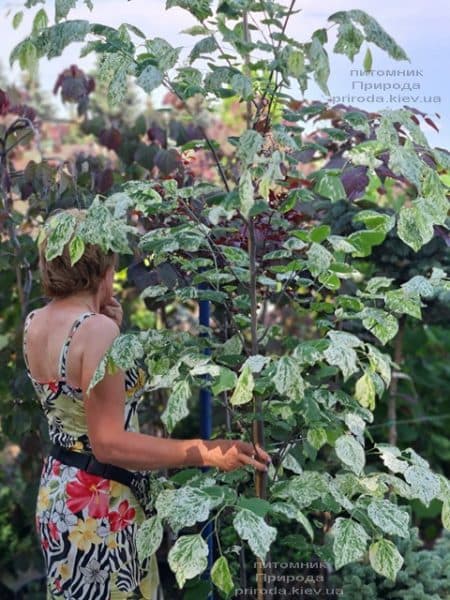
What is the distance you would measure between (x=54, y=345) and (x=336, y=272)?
1.92 feet

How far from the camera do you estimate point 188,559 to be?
1600mm

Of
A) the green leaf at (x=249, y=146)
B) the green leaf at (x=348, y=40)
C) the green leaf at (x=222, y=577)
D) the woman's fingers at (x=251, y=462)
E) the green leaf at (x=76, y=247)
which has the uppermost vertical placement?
the green leaf at (x=348, y=40)

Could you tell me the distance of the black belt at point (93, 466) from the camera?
6.70ft

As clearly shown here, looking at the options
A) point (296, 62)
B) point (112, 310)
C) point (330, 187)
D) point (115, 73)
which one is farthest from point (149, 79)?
point (112, 310)

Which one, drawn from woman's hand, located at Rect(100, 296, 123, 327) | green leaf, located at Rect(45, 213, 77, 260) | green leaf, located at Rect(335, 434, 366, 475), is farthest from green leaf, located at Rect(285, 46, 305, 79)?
woman's hand, located at Rect(100, 296, 123, 327)

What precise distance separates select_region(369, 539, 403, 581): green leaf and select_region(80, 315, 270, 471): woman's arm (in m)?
0.25

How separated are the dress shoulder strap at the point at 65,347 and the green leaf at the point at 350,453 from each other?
553 mm

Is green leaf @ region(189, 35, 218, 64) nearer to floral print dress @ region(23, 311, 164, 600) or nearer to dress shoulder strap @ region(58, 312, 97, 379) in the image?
dress shoulder strap @ region(58, 312, 97, 379)

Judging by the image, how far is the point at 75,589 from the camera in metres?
2.09

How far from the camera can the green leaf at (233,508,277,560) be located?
1526mm

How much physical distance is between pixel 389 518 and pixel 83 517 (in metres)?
0.64

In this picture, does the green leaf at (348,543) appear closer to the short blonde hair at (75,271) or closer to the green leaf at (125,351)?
the green leaf at (125,351)

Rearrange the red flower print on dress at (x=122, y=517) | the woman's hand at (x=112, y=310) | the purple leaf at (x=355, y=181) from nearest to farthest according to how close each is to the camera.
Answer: the red flower print on dress at (x=122, y=517)
the woman's hand at (x=112, y=310)
the purple leaf at (x=355, y=181)

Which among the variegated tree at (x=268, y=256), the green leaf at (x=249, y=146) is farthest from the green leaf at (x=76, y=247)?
the green leaf at (x=249, y=146)
